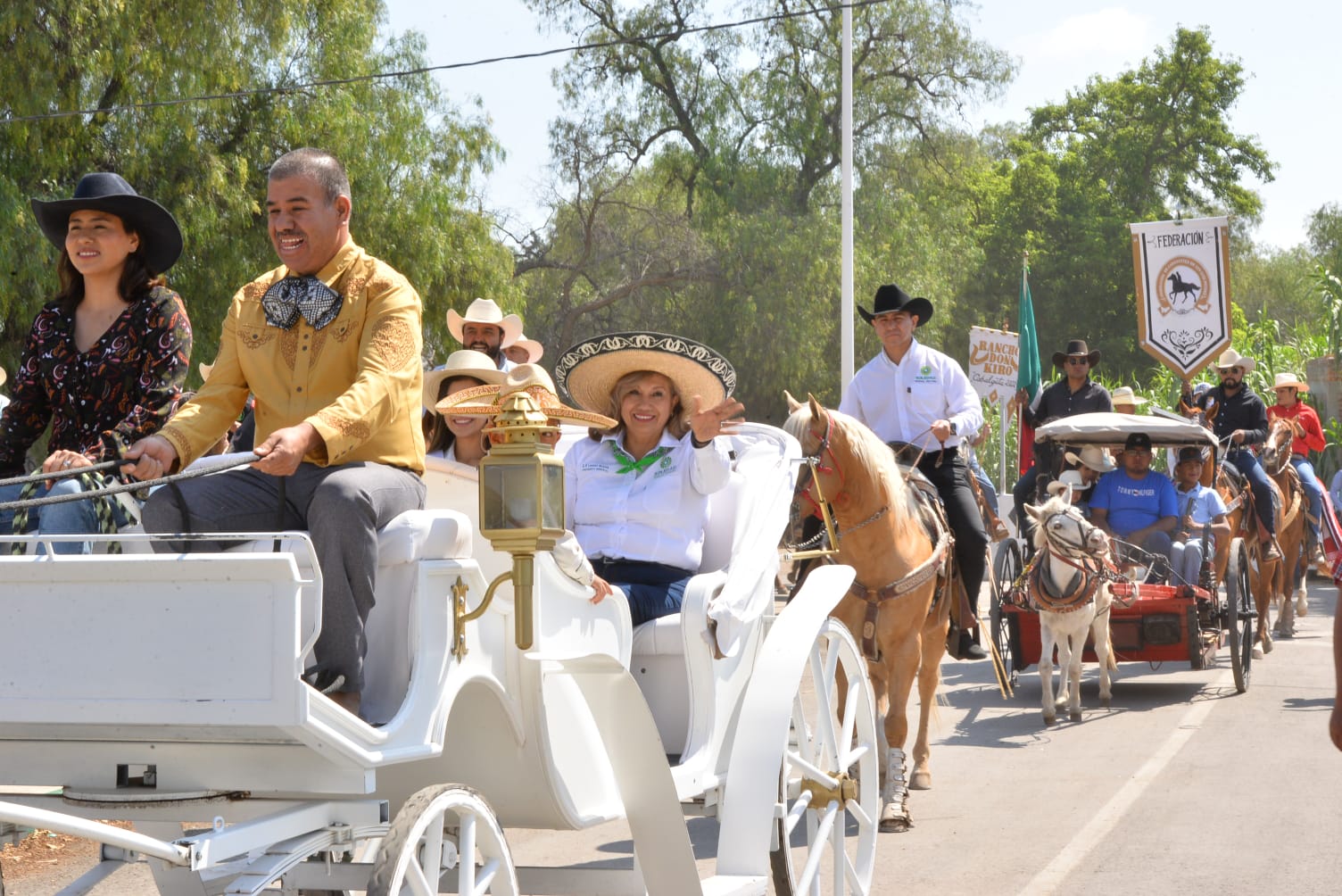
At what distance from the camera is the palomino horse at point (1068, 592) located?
35.7ft

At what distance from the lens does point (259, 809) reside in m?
3.58

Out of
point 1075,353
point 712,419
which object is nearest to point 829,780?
point 712,419

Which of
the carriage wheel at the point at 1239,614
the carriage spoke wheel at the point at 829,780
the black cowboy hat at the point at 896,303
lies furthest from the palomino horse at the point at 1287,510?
the carriage spoke wheel at the point at 829,780

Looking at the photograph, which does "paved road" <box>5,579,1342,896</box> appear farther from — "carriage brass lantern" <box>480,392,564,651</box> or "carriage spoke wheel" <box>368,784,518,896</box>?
"carriage brass lantern" <box>480,392,564,651</box>

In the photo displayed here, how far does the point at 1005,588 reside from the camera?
13531mm

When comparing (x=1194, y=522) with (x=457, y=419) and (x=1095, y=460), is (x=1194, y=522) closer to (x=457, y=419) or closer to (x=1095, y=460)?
(x=1095, y=460)

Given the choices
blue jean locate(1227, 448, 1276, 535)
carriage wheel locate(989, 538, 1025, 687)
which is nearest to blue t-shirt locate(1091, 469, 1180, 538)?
carriage wheel locate(989, 538, 1025, 687)

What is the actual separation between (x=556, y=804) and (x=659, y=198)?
2769 centimetres

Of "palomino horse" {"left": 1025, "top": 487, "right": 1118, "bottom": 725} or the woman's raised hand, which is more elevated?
the woman's raised hand

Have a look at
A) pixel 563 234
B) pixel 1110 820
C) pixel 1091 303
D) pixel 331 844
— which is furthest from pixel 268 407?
pixel 1091 303

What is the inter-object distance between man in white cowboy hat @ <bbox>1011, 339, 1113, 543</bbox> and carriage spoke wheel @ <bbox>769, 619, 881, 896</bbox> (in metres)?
8.34

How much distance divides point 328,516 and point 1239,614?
32.4 ft

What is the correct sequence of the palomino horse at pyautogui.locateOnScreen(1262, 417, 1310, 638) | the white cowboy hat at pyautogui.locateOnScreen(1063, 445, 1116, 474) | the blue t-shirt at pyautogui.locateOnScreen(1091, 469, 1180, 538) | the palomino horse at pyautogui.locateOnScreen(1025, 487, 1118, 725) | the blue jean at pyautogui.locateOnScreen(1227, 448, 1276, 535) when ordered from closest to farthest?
the palomino horse at pyautogui.locateOnScreen(1025, 487, 1118, 725) < the blue t-shirt at pyautogui.locateOnScreen(1091, 469, 1180, 538) < the white cowboy hat at pyautogui.locateOnScreen(1063, 445, 1116, 474) < the blue jean at pyautogui.locateOnScreen(1227, 448, 1276, 535) < the palomino horse at pyautogui.locateOnScreen(1262, 417, 1310, 638)

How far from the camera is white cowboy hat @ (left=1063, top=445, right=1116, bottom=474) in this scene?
13.0 m
